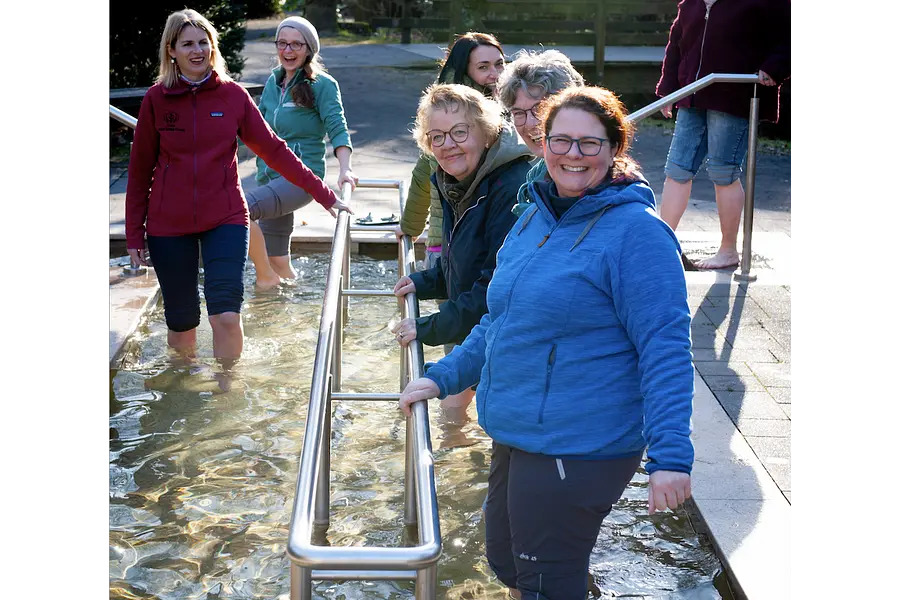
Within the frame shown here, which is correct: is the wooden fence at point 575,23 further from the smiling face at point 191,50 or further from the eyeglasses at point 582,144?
the eyeglasses at point 582,144

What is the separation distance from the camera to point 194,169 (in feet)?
16.7

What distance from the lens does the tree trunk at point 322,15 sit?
89.2 feet

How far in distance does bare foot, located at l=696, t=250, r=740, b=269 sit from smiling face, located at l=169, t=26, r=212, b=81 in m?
3.70

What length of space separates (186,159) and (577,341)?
9.77 ft

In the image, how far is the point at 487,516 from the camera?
3.18 meters

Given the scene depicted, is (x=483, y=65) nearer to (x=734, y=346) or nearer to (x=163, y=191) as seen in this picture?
(x=163, y=191)

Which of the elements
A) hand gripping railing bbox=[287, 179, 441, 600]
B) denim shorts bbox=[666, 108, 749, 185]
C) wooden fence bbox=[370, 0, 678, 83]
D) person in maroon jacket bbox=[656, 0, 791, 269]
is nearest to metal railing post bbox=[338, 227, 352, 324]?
person in maroon jacket bbox=[656, 0, 791, 269]

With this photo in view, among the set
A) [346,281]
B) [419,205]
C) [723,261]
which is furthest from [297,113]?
[723,261]

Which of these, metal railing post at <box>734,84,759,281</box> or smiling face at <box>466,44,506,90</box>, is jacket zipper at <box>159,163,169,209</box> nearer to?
smiling face at <box>466,44,506,90</box>

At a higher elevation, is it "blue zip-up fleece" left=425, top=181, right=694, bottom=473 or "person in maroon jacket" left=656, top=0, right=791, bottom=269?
"person in maroon jacket" left=656, top=0, right=791, bottom=269

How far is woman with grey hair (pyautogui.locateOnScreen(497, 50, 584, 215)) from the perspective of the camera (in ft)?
11.2

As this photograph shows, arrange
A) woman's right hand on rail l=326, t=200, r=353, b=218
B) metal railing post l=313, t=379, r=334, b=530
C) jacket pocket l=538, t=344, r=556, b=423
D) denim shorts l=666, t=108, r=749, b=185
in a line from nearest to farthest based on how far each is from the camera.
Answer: jacket pocket l=538, t=344, r=556, b=423
metal railing post l=313, t=379, r=334, b=530
woman's right hand on rail l=326, t=200, r=353, b=218
denim shorts l=666, t=108, r=749, b=185
